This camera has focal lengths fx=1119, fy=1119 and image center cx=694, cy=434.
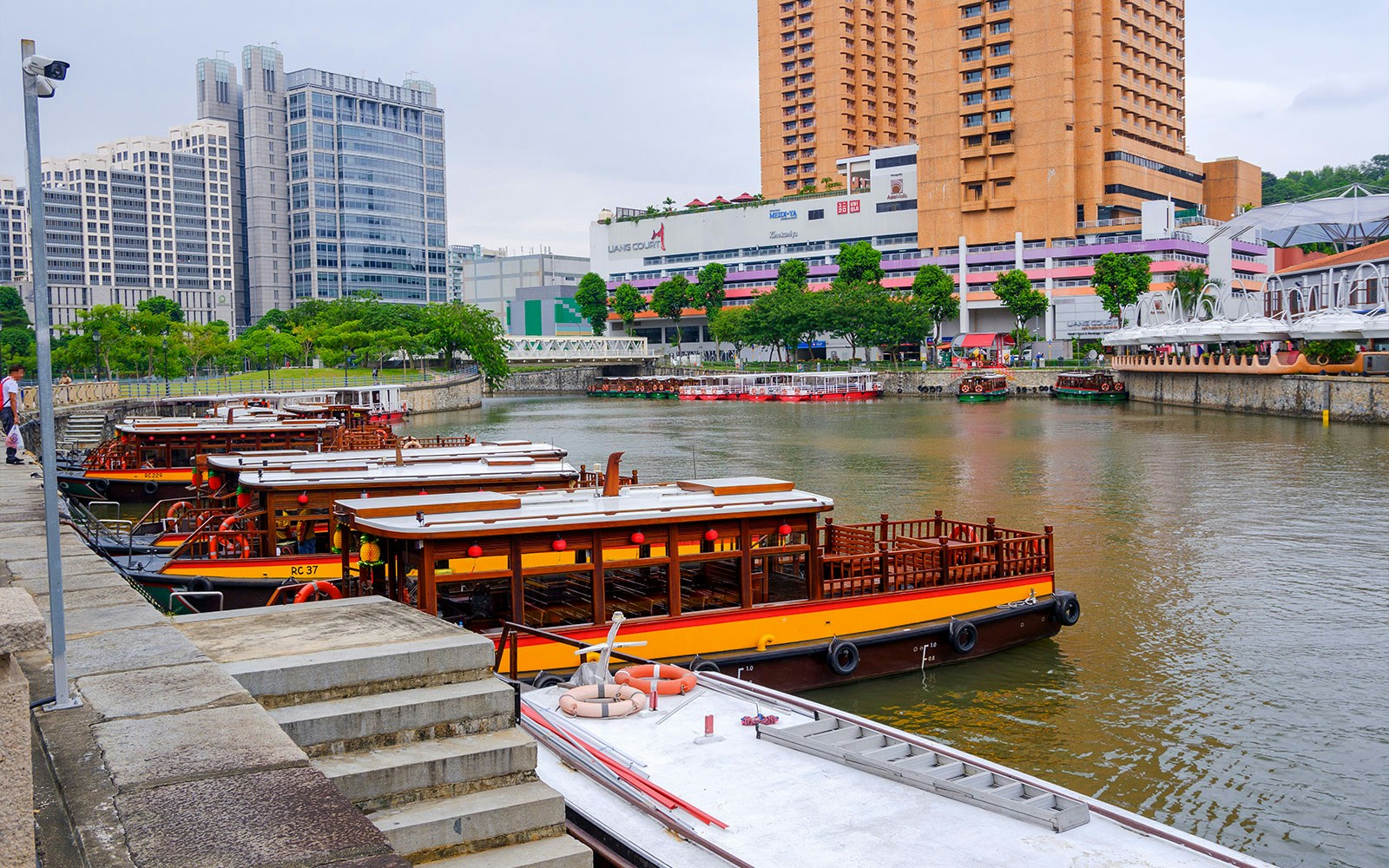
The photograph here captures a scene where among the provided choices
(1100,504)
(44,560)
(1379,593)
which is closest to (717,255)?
(1100,504)

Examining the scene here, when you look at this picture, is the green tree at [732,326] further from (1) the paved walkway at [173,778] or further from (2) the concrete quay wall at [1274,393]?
(1) the paved walkway at [173,778]

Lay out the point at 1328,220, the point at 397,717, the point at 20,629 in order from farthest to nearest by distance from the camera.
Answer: the point at 1328,220 → the point at 397,717 → the point at 20,629

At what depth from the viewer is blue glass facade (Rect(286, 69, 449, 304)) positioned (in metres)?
162

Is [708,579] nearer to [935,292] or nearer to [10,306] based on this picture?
[935,292]

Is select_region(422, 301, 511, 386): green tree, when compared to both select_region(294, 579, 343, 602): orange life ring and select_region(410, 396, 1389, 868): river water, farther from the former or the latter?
select_region(294, 579, 343, 602): orange life ring

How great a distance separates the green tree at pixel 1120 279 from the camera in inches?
3637

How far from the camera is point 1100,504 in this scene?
30.6m

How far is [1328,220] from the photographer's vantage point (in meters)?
93.0

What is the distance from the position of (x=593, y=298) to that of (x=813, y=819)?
417 feet

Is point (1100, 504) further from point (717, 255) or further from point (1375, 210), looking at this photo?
point (717, 255)

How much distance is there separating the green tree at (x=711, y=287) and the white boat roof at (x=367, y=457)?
97.9 metres

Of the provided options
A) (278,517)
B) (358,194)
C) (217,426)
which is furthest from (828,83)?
(278,517)

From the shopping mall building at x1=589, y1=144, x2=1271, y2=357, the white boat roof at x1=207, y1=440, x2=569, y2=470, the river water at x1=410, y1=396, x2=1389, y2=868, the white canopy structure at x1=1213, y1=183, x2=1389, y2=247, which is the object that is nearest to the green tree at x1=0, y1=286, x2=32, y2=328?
the shopping mall building at x1=589, y1=144, x2=1271, y2=357

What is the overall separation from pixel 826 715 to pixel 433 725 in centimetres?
387
